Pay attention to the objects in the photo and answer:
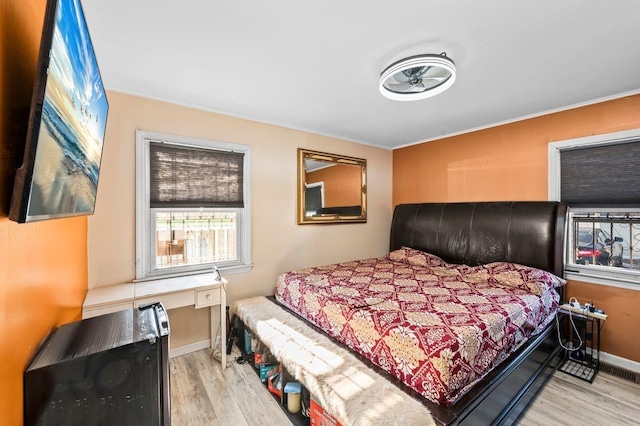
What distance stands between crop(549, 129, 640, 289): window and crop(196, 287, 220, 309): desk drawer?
11.6ft

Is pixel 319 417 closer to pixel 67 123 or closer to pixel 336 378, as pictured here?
pixel 336 378

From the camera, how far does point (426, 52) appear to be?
5.94 feet

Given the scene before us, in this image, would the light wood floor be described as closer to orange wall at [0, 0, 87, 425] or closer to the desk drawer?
the desk drawer

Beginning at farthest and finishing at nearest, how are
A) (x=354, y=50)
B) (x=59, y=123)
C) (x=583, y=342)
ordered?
(x=583, y=342)
(x=354, y=50)
(x=59, y=123)

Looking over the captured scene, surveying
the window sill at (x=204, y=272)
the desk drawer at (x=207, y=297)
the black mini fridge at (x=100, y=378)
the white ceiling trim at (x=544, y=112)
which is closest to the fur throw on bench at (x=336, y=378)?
the desk drawer at (x=207, y=297)

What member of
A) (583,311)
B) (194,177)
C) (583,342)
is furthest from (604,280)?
(194,177)

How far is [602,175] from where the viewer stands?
2.56m

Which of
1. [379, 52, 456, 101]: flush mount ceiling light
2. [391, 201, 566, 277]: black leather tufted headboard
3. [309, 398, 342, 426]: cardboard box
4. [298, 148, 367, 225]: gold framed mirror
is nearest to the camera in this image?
[309, 398, 342, 426]: cardboard box

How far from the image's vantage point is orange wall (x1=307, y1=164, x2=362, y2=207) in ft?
12.2

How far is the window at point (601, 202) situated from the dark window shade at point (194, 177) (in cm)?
345

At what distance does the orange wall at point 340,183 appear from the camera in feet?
12.2

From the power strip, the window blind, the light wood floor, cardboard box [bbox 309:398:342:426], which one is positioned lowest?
the light wood floor

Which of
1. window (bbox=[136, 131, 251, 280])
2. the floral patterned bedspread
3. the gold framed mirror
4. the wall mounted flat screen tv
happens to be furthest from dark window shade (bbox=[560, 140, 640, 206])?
the wall mounted flat screen tv

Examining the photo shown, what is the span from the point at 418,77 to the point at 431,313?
1.76 meters
